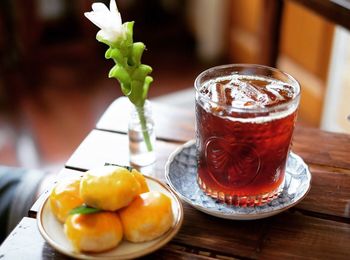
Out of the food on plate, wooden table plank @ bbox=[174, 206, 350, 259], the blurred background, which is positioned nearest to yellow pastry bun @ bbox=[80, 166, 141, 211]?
the food on plate

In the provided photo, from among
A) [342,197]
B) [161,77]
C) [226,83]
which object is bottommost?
[161,77]

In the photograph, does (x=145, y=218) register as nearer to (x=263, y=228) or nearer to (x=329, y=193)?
(x=263, y=228)

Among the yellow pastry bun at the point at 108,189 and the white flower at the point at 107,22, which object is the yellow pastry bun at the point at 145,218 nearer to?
the yellow pastry bun at the point at 108,189

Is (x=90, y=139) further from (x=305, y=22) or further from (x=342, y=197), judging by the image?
(x=305, y=22)

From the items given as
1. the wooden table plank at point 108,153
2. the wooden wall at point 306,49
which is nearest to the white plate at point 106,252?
the wooden table plank at point 108,153

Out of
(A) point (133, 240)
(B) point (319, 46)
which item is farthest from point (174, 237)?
(B) point (319, 46)
